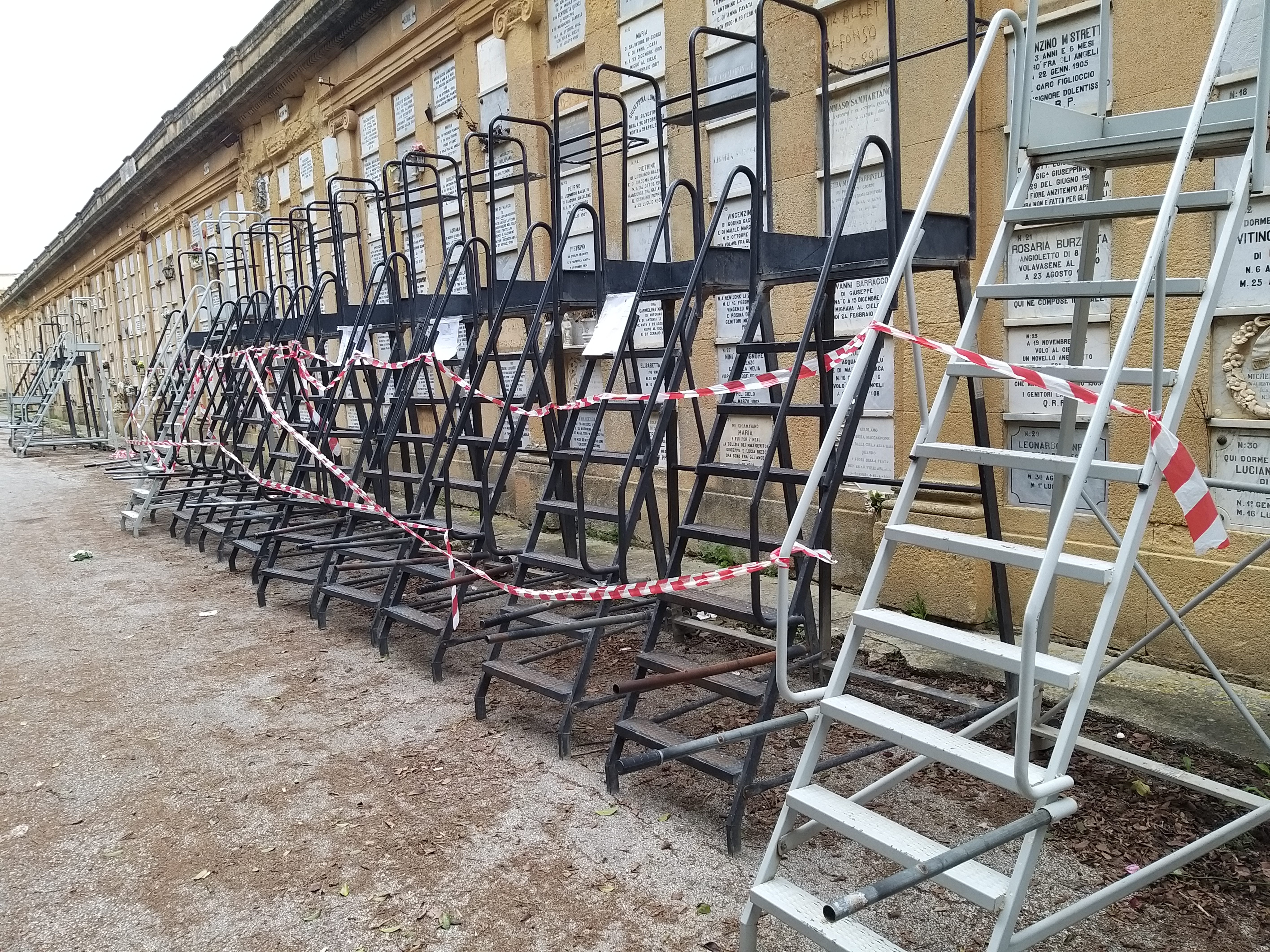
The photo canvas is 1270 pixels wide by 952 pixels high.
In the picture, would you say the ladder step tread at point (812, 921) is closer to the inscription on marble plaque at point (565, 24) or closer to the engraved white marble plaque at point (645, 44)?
the engraved white marble plaque at point (645, 44)

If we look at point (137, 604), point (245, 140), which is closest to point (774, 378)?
point (137, 604)

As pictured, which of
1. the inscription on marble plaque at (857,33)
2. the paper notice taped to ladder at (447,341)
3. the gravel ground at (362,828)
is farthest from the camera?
the paper notice taped to ladder at (447,341)

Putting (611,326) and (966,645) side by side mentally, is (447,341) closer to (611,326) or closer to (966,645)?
(611,326)

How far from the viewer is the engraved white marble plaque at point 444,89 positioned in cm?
934

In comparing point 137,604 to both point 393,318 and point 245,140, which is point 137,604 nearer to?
point 393,318

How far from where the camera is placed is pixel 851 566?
220 inches

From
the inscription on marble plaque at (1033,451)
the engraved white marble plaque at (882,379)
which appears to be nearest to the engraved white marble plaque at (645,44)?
the engraved white marble plaque at (882,379)

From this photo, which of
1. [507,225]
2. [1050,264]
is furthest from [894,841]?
[507,225]

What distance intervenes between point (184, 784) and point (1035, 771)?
10.5 feet

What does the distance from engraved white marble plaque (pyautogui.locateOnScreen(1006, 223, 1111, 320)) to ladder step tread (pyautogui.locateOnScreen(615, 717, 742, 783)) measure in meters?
2.62

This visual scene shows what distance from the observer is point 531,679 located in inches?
159

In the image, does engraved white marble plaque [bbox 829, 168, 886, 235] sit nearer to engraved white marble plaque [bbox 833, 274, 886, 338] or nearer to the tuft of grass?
engraved white marble plaque [bbox 833, 274, 886, 338]

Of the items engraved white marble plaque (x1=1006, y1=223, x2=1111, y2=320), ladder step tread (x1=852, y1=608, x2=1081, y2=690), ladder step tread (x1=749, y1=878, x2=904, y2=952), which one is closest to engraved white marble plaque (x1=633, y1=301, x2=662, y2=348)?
engraved white marble plaque (x1=1006, y1=223, x2=1111, y2=320)

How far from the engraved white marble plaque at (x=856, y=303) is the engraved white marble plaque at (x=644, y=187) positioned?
1.76 metres
